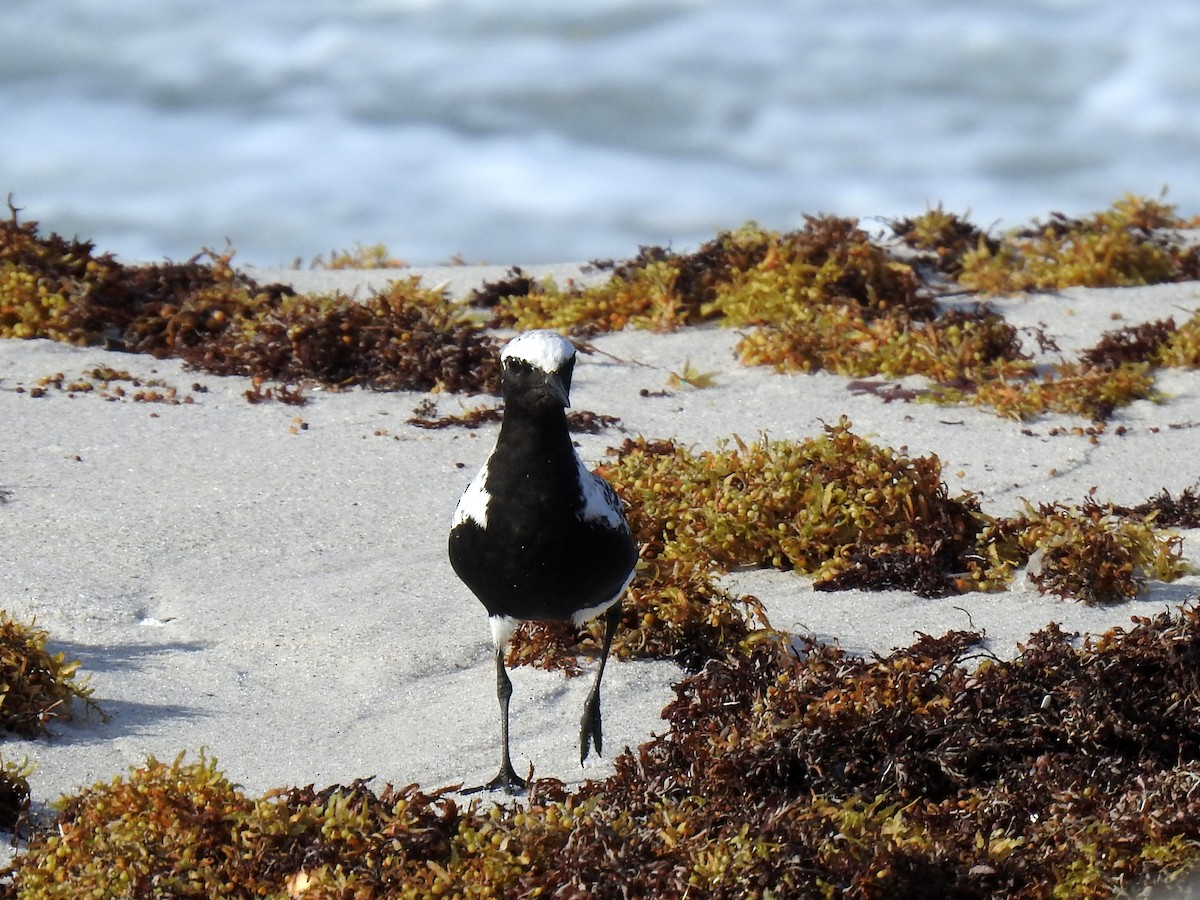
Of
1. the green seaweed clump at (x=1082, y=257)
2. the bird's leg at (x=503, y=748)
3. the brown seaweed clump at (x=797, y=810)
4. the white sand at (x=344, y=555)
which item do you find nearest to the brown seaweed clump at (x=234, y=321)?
the white sand at (x=344, y=555)

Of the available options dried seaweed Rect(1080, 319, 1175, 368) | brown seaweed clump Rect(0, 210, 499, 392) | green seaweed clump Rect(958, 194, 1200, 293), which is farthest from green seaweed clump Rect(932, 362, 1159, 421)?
brown seaweed clump Rect(0, 210, 499, 392)

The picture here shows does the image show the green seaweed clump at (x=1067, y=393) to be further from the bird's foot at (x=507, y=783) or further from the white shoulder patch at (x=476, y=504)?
the bird's foot at (x=507, y=783)

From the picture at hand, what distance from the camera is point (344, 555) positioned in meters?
6.35

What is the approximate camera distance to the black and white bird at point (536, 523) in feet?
14.8

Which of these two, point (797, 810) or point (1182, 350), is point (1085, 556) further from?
point (1182, 350)

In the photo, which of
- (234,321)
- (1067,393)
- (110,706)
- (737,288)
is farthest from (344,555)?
(1067,393)

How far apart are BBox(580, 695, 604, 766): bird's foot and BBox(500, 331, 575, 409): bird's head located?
1007 mm

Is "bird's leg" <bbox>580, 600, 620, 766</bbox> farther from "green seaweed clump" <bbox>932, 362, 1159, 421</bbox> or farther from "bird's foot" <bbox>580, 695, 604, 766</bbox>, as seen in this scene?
"green seaweed clump" <bbox>932, 362, 1159, 421</bbox>

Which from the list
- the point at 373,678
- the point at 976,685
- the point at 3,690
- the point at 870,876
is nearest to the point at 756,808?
the point at 870,876

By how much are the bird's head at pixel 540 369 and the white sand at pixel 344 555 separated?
121 cm

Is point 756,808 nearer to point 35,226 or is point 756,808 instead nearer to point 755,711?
point 755,711

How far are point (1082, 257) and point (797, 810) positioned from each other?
24.9 feet

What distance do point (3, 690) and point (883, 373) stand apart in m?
5.70

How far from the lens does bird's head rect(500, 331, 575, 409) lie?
4.41 meters
